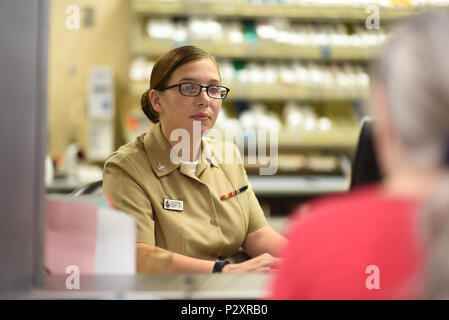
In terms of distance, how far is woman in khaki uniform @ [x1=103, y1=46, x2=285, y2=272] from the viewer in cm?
147

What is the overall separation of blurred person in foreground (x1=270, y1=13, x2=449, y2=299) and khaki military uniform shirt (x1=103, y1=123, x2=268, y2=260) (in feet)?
2.60

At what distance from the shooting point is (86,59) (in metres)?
4.06

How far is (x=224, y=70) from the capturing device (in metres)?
3.84

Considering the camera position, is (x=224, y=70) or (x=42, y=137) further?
(x=224, y=70)

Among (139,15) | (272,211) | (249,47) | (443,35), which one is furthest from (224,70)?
(443,35)

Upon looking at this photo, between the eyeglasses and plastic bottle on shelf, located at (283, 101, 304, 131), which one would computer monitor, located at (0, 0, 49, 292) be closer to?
the eyeglasses

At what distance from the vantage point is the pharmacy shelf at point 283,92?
3799 millimetres

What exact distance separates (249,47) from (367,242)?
339cm

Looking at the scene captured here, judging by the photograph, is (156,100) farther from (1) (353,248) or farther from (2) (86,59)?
(2) (86,59)

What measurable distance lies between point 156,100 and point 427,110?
1.11 m

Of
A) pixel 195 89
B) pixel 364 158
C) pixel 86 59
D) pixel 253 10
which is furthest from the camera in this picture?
pixel 86 59

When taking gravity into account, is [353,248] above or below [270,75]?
below

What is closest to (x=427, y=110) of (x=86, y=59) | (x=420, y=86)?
(x=420, y=86)
